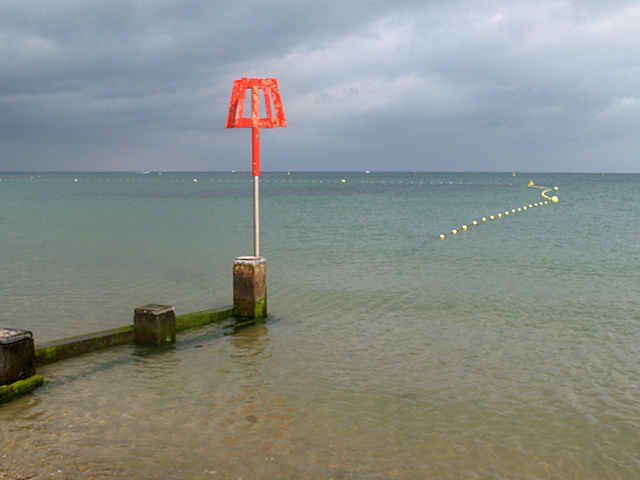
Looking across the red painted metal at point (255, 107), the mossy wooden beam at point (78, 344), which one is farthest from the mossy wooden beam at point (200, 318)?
the red painted metal at point (255, 107)

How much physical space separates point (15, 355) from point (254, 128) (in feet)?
21.1

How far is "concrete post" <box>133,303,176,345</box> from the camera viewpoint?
9617mm

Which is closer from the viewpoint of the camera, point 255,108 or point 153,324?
point 153,324

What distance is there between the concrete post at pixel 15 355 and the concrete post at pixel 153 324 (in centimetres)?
225

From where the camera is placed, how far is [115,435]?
642 cm

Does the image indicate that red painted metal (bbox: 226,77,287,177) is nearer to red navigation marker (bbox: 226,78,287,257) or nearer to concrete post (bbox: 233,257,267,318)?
red navigation marker (bbox: 226,78,287,257)

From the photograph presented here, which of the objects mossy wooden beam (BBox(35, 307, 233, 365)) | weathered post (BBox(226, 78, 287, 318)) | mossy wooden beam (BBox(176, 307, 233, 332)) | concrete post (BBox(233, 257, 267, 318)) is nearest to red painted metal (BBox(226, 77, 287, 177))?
weathered post (BBox(226, 78, 287, 318))

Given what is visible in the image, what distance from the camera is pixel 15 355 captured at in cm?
732

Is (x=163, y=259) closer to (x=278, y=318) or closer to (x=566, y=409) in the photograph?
(x=278, y=318)

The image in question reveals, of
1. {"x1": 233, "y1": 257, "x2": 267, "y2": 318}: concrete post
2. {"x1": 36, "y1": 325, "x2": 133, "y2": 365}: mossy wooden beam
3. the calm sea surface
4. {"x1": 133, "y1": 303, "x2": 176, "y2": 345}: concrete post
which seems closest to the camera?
the calm sea surface

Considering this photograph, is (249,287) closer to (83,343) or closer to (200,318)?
(200,318)

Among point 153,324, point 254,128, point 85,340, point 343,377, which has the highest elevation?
point 254,128

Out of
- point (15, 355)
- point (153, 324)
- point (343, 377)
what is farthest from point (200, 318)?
point (15, 355)

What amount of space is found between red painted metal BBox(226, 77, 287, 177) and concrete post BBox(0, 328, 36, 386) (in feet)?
18.7
